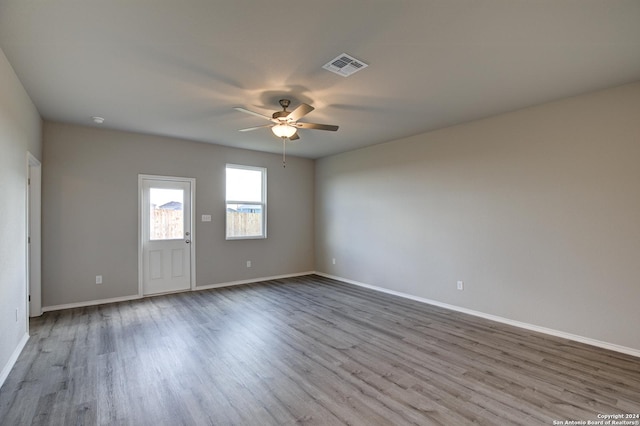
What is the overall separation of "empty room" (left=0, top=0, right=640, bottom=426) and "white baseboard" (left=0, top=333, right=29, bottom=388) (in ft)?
0.11

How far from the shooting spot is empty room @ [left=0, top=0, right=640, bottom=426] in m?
2.16

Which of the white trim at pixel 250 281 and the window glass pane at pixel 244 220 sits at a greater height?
the window glass pane at pixel 244 220

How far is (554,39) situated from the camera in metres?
2.32

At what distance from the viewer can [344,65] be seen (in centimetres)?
270

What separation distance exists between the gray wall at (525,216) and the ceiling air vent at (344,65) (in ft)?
7.82

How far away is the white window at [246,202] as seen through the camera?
606 cm

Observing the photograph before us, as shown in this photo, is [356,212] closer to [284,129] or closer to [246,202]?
[246,202]

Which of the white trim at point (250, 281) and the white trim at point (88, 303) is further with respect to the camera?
the white trim at point (250, 281)

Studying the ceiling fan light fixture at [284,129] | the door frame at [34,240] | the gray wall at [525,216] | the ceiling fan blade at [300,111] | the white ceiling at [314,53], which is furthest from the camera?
the door frame at [34,240]

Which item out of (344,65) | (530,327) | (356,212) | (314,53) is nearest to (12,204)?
(314,53)

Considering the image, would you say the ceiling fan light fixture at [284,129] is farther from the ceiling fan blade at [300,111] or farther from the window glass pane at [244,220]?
the window glass pane at [244,220]

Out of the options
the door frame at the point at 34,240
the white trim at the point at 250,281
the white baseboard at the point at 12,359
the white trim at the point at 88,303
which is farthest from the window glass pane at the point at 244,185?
the white baseboard at the point at 12,359

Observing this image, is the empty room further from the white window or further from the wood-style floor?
the white window

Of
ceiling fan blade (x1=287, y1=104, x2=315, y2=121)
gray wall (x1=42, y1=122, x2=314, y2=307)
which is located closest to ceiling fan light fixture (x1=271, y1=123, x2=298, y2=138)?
ceiling fan blade (x1=287, y1=104, x2=315, y2=121)
